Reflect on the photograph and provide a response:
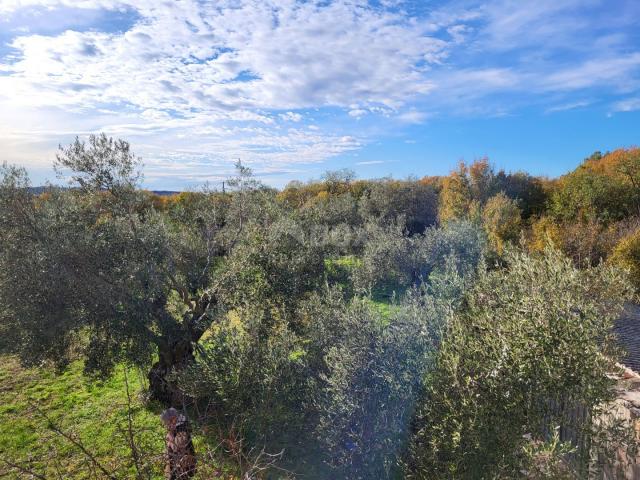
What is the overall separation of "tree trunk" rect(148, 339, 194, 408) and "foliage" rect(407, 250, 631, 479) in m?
7.33

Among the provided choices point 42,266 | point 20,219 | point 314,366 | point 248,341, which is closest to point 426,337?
point 314,366

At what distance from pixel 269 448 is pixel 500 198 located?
29595mm

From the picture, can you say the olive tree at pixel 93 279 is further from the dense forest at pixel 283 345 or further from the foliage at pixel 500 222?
the foliage at pixel 500 222

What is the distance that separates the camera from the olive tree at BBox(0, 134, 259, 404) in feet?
33.2

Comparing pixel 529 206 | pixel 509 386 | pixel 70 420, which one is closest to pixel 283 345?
pixel 509 386

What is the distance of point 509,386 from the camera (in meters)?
6.66

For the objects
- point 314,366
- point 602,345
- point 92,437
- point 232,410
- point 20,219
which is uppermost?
point 20,219

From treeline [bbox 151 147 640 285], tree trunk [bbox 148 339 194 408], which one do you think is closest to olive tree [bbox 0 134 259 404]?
tree trunk [bbox 148 339 194 408]

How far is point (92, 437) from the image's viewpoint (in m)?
11.4

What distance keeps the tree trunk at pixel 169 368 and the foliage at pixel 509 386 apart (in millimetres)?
7328

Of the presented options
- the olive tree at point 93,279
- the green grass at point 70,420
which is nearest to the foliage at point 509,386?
the green grass at point 70,420

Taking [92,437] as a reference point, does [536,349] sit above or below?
above

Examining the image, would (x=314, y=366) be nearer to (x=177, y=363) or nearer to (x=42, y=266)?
(x=177, y=363)

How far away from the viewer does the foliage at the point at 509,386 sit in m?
6.54
